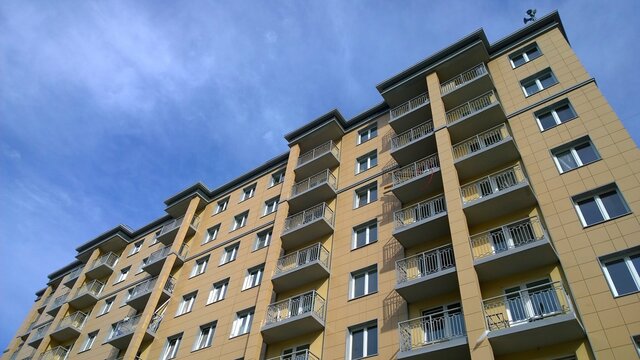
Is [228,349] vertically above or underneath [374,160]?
underneath

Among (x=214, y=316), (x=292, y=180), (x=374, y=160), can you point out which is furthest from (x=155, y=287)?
(x=374, y=160)

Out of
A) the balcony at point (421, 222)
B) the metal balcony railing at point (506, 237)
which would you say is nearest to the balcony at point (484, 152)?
the balcony at point (421, 222)

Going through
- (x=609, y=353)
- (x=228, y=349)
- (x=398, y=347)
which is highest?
(x=228, y=349)

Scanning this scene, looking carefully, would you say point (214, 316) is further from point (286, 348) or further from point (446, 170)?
point (446, 170)

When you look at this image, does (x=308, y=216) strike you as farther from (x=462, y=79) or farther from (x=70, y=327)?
(x=70, y=327)

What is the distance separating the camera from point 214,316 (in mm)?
27016

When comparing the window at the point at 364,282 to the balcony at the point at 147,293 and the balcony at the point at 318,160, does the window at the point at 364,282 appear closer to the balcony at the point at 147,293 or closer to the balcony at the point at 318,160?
the balcony at the point at 318,160

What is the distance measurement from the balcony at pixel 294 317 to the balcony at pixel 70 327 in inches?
765

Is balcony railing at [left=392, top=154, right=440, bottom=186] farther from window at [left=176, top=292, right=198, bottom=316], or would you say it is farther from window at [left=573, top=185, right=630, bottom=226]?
window at [left=176, top=292, right=198, bottom=316]

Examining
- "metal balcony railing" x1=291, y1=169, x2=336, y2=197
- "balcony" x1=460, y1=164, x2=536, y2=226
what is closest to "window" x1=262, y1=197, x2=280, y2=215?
"metal balcony railing" x1=291, y1=169, x2=336, y2=197

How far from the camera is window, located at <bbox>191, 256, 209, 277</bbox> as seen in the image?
3198 cm

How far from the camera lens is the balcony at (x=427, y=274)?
1906 centimetres

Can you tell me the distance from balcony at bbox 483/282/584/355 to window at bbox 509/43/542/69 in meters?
14.1

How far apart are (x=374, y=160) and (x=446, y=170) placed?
7.18 metres
